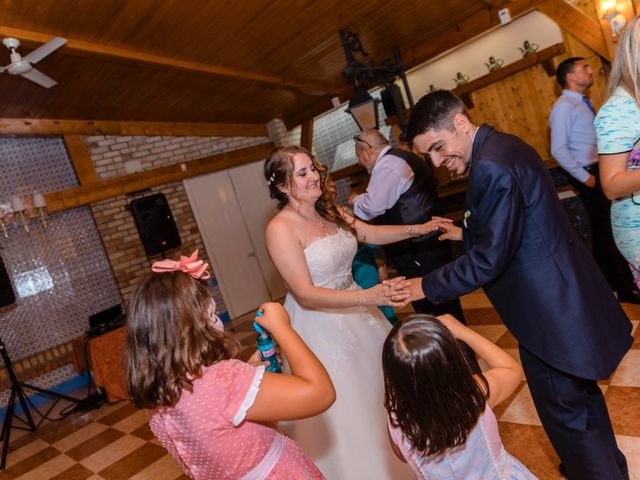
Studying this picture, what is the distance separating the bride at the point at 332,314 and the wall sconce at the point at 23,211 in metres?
4.81

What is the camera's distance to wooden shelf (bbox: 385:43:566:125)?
561 centimetres

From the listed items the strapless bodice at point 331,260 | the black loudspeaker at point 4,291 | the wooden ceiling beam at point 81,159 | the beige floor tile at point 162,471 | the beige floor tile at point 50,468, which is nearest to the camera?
the strapless bodice at point 331,260

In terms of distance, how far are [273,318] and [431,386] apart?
17.5 inches

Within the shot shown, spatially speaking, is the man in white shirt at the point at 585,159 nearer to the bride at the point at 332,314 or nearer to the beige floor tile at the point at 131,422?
the bride at the point at 332,314

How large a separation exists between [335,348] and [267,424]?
790 mm

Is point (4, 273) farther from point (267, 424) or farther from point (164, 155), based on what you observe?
point (267, 424)

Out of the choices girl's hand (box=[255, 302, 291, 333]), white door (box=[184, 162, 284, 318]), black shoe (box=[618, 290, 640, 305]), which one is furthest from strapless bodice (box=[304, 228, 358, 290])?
white door (box=[184, 162, 284, 318])

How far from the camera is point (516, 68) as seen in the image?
5922 mm

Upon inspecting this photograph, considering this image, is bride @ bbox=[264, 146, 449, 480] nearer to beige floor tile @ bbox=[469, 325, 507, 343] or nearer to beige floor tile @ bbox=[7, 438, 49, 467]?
beige floor tile @ bbox=[469, 325, 507, 343]

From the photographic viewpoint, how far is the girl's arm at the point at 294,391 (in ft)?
3.60

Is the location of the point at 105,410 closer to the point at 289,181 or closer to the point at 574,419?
the point at 289,181

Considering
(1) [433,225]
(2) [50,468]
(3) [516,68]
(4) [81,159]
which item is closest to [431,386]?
(1) [433,225]

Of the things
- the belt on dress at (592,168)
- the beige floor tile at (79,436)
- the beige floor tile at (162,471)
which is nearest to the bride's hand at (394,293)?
the beige floor tile at (162,471)

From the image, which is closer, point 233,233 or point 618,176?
point 618,176
